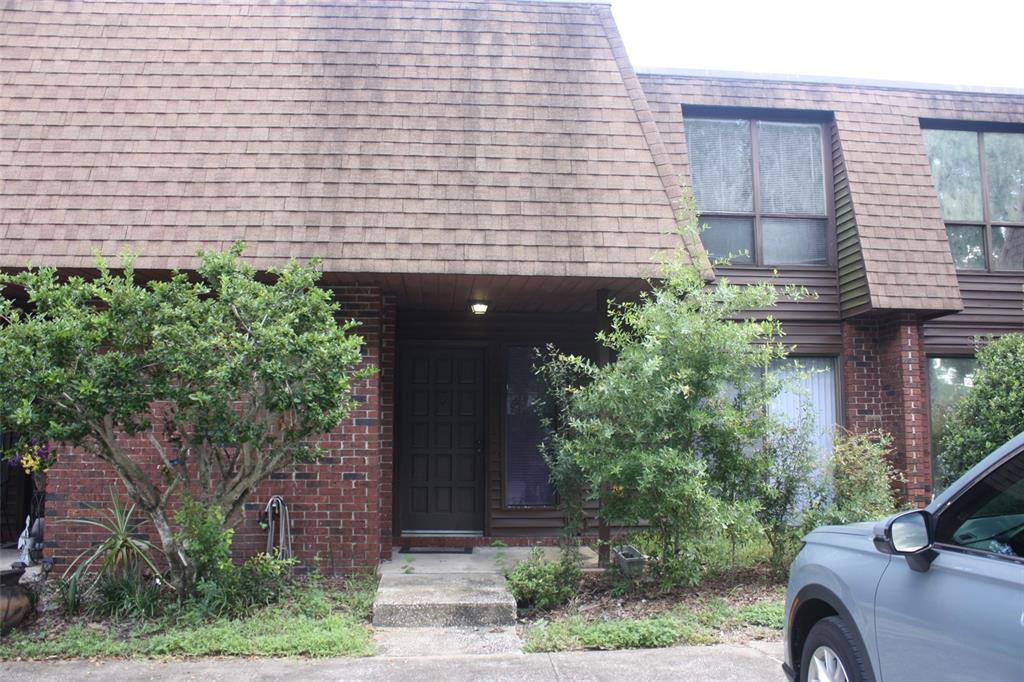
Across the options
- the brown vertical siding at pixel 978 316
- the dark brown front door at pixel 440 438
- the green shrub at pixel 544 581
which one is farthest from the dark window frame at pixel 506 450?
the brown vertical siding at pixel 978 316

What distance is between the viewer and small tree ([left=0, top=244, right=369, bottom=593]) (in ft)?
19.2

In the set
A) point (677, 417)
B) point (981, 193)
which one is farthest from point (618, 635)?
point (981, 193)

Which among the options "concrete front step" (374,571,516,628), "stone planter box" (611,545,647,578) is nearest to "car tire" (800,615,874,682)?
→ "concrete front step" (374,571,516,628)

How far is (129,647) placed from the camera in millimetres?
5664

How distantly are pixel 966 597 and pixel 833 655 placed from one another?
887 millimetres

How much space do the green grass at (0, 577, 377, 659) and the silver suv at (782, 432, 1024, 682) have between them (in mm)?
3380

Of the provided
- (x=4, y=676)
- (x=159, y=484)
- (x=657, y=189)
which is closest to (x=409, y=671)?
(x=4, y=676)

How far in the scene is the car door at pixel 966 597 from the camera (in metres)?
2.56

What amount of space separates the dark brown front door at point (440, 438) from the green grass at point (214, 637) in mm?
3315

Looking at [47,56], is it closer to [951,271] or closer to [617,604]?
[617,604]

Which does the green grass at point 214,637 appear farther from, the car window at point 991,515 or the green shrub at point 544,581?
the car window at point 991,515

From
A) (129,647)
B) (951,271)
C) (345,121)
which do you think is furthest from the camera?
(951,271)

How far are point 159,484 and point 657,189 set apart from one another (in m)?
5.32

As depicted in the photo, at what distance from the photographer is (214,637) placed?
227 inches
